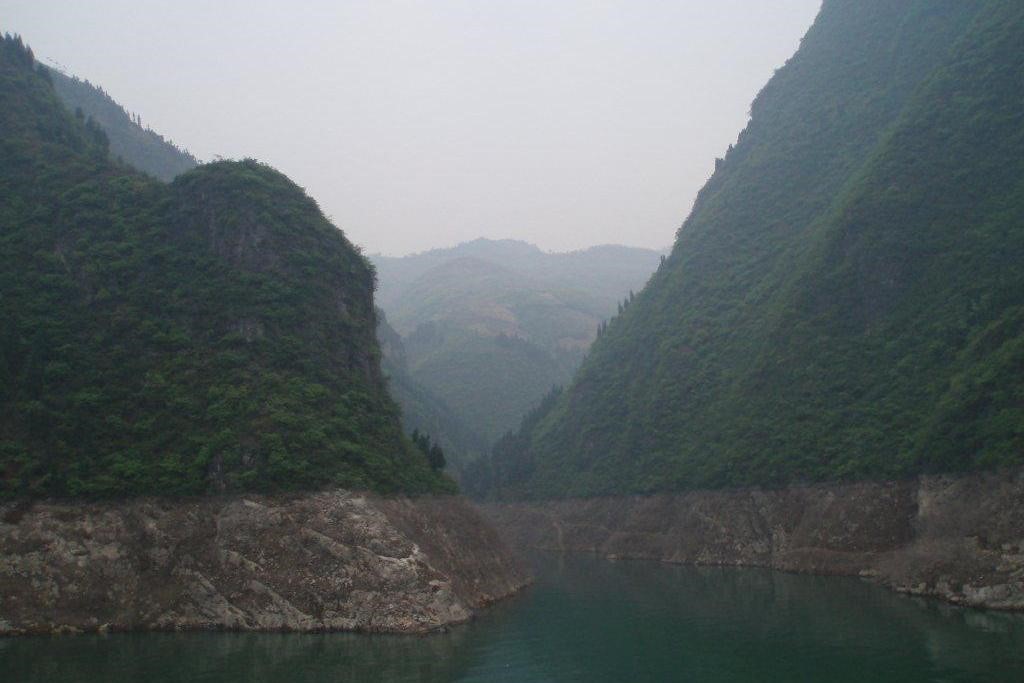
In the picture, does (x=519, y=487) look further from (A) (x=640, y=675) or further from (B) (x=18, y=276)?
(A) (x=640, y=675)

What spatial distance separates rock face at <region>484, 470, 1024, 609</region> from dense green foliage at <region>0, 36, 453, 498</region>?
117ft

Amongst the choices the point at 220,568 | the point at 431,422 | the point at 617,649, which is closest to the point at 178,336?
the point at 220,568

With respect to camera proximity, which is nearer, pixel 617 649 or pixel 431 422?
pixel 617 649

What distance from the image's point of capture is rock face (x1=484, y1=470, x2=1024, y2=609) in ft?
173

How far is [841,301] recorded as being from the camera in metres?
96.6

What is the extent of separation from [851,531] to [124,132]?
12878 centimetres

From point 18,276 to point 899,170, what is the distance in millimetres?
90001

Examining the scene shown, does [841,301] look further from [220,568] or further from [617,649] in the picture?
[220,568]

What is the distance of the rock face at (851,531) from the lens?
52750 mm

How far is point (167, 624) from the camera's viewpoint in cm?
4741

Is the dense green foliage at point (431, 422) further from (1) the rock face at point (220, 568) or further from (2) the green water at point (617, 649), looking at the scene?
(1) the rock face at point (220, 568)

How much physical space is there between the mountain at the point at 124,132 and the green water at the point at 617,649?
107 m

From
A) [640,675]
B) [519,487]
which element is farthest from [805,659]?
[519,487]

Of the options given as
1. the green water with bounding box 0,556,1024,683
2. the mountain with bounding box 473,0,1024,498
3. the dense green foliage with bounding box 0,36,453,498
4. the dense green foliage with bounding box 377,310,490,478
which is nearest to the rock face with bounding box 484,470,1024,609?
the mountain with bounding box 473,0,1024,498
